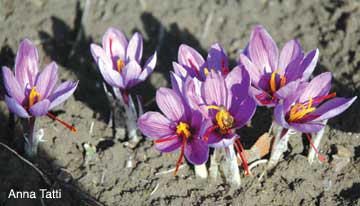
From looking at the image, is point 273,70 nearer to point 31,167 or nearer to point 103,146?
point 103,146

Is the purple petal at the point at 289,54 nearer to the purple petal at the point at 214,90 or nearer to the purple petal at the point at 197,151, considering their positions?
the purple petal at the point at 214,90

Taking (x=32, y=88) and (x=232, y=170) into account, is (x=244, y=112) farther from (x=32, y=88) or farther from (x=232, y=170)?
(x=32, y=88)

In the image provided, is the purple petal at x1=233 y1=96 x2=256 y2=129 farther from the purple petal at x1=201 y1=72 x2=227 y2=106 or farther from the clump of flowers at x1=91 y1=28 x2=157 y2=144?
the clump of flowers at x1=91 y1=28 x2=157 y2=144

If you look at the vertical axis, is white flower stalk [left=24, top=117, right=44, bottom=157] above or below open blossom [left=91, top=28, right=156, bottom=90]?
below

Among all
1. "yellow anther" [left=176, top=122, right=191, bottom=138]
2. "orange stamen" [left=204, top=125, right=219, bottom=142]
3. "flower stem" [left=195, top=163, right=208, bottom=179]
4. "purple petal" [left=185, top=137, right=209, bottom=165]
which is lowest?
"flower stem" [left=195, top=163, right=208, bottom=179]

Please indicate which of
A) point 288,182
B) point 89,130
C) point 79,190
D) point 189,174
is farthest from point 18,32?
point 288,182

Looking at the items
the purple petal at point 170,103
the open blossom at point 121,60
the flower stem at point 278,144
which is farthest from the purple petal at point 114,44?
the flower stem at point 278,144

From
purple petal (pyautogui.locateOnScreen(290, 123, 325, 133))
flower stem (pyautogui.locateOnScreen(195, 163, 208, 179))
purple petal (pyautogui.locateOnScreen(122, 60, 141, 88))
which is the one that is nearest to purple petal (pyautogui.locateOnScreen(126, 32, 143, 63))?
purple petal (pyautogui.locateOnScreen(122, 60, 141, 88))
